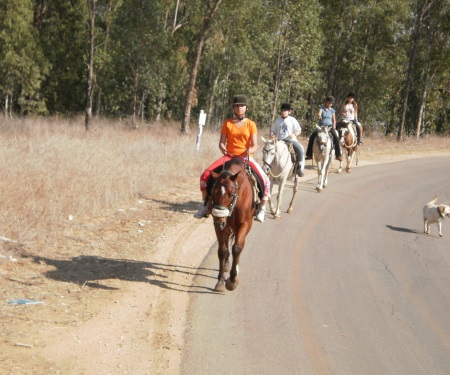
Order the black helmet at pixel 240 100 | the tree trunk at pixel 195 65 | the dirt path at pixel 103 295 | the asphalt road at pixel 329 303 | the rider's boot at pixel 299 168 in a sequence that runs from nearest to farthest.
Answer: the dirt path at pixel 103 295
the asphalt road at pixel 329 303
the black helmet at pixel 240 100
the rider's boot at pixel 299 168
the tree trunk at pixel 195 65

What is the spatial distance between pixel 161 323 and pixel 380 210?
10681mm

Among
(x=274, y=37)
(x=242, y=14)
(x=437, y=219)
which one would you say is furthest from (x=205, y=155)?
(x=242, y=14)

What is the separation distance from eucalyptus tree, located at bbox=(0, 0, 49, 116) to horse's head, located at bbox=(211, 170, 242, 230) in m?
32.4

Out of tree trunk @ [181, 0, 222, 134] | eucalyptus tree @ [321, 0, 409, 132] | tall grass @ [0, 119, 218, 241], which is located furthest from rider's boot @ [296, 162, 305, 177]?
eucalyptus tree @ [321, 0, 409, 132]

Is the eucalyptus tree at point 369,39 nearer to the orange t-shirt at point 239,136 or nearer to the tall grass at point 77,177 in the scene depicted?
the tall grass at point 77,177

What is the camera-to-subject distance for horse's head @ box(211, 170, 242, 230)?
8164 millimetres

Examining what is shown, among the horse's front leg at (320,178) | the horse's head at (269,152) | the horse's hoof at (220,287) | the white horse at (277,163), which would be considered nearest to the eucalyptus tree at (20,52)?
the horse's front leg at (320,178)

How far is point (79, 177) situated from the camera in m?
14.8

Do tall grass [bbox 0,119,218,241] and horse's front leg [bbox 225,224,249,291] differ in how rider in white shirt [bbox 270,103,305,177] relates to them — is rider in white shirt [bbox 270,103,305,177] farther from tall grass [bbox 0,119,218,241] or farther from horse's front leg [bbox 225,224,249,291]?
horse's front leg [bbox 225,224,249,291]

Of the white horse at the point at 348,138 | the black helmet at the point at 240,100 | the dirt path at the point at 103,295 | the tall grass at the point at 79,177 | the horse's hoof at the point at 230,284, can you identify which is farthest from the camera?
the white horse at the point at 348,138

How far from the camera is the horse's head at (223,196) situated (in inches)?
321

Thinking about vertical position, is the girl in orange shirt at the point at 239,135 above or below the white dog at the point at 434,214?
above

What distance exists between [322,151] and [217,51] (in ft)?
83.0

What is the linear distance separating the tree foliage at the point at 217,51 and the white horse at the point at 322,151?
19.1 metres
